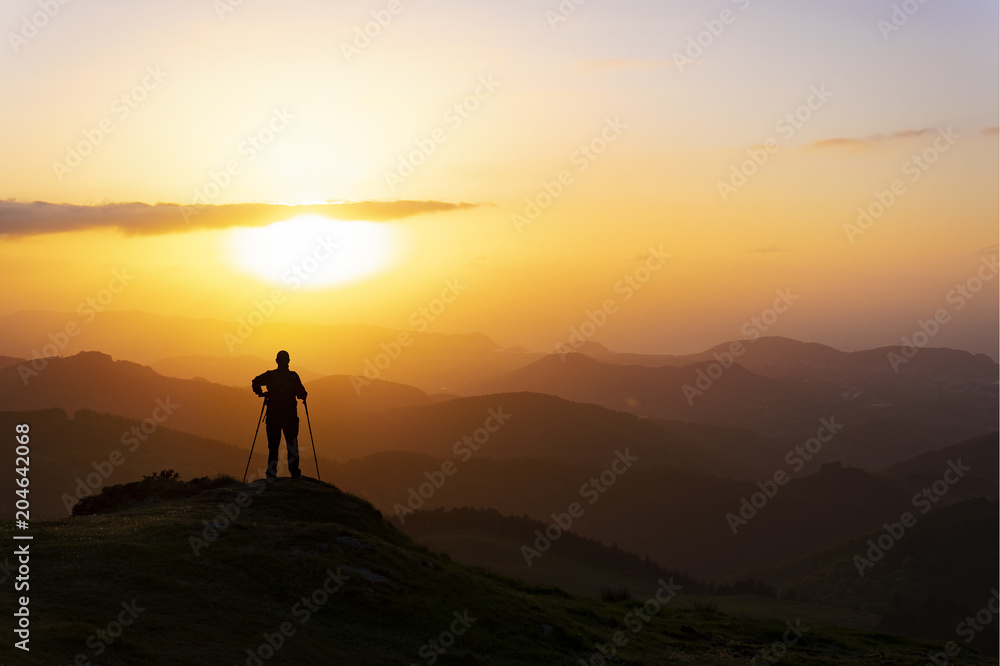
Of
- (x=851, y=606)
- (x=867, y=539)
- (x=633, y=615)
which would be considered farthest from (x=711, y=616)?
(x=867, y=539)

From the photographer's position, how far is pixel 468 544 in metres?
147

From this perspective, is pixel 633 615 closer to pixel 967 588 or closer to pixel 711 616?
pixel 711 616

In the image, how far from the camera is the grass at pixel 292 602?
43.2 ft

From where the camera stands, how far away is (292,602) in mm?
15789
